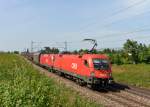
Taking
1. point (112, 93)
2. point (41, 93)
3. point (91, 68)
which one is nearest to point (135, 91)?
point (112, 93)

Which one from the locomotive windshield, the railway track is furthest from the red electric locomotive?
the railway track

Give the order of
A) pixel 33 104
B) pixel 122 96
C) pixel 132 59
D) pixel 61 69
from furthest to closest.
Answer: pixel 132 59 < pixel 61 69 < pixel 122 96 < pixel 33 104

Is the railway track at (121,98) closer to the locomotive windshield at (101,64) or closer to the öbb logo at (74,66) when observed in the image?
the locomotive windshield at (101,64)

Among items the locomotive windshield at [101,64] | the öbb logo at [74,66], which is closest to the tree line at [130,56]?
the öbb logo at [74,66]

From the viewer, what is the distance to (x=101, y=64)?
31.2 metres

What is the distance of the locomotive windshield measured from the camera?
3091cm

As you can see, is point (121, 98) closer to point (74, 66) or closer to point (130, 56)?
point (74, 66)

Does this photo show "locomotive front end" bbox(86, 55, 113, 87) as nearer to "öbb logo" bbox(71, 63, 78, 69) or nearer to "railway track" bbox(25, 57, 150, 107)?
"railway track" bbox(25, 57, 150, 107)

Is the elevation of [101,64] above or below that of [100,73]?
above

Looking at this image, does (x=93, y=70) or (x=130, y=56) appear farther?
(x=130, y=56)

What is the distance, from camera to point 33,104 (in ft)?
48.2

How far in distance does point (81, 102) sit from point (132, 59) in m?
71.9

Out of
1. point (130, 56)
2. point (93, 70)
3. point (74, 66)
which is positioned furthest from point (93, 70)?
point (130, 56)

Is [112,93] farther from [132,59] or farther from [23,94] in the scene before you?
[132,59]
